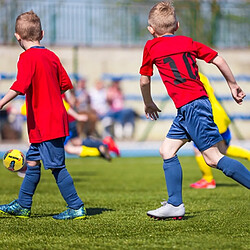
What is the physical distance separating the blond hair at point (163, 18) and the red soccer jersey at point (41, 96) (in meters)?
0.89

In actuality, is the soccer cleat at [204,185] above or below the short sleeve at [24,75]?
below

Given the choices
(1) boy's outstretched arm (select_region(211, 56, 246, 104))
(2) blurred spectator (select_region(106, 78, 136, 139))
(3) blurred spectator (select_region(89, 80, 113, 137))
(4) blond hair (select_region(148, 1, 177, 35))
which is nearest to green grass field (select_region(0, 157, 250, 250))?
(1) boy's outstretched arm (select_region(211, 56, 246, 104))

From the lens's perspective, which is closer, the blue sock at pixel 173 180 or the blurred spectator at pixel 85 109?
the blue sock at pixel 173 180

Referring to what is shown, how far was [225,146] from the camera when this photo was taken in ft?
24.6

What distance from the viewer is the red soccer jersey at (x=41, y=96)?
468 cm

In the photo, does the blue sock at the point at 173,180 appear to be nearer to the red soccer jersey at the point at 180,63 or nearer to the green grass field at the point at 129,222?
the green grass field at the point at 129,222

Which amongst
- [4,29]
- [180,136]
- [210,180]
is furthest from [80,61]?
[180,136]

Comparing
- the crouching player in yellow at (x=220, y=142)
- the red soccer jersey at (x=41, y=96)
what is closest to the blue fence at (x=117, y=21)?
the crouching player in yellow at (x=220, y=142)

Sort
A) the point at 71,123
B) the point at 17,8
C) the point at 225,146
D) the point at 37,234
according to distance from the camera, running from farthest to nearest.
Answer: the point at 17,8
the point at 71,123
the point at 225,146
the point at 37,234

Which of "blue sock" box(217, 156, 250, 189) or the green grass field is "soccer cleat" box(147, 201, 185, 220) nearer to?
the green grass field

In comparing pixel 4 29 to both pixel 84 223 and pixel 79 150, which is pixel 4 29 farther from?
pixel 84 223

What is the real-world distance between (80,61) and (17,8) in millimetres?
2564

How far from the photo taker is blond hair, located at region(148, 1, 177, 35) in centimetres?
468

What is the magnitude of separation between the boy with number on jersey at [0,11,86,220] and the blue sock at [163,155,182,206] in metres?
0.74
